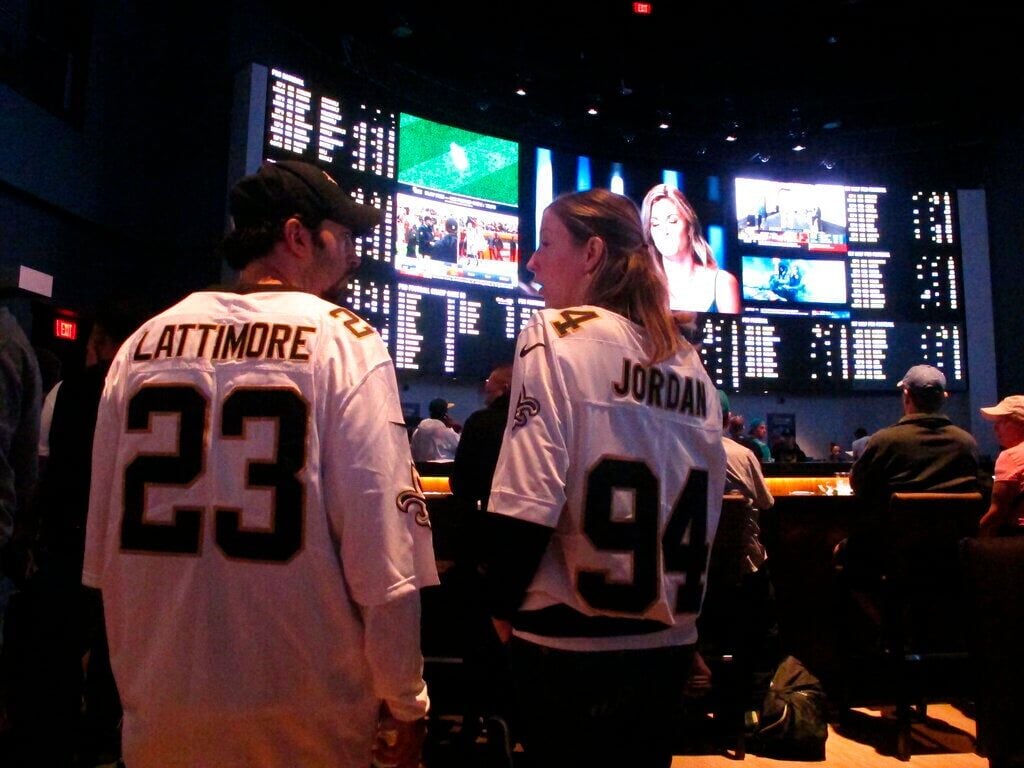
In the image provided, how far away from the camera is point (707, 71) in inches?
420

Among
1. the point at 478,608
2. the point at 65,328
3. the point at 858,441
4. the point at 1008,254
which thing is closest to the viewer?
the point at 478,608

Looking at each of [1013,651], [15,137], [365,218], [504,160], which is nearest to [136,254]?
[15,137]

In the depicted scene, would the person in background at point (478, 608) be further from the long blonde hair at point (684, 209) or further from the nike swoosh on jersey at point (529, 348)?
the long blonde hair at point (684, 209)

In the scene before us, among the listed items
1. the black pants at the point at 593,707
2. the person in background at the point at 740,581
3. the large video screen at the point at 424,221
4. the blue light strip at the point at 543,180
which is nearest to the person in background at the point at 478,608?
the person in background at the point at 740,581

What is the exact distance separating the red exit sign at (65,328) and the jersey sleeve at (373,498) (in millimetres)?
6957

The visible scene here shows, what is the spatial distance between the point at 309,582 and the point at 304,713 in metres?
0.20

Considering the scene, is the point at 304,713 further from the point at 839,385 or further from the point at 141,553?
the point at 839,385

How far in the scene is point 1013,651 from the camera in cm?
143

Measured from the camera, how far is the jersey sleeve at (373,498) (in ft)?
3.84

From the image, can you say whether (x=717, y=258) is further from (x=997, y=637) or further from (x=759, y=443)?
(x=997, y=637)

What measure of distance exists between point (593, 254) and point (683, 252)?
801cm

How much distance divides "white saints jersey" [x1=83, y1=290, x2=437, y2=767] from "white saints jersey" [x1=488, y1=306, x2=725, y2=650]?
0.21 m

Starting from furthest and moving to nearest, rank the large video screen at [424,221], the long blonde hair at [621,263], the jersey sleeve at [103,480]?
the large video screen at [424,221] → the long blonde hair at [621,263] → the jersey sleeve at [103,480]

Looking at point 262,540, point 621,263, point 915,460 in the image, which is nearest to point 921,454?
point 915,460
